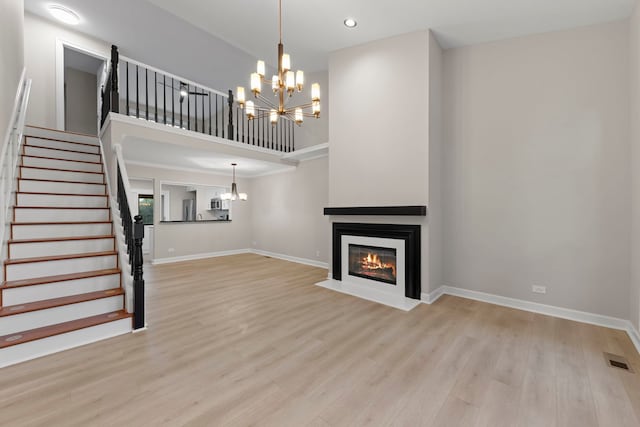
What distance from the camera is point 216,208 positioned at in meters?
7.65

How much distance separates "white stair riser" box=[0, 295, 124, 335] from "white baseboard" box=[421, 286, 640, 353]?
3699mm

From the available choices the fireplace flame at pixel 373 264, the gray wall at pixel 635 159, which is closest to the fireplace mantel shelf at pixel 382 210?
the fireplace flame at pixel 373 264

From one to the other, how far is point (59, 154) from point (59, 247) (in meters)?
2.21

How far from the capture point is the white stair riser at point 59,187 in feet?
11.1

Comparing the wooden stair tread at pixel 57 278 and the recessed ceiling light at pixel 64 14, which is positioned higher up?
the recessed ceiling light at pixel 64 14

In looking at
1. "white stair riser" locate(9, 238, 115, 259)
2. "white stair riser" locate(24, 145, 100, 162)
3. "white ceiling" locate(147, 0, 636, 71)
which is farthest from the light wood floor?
"white ceiling" locate(147, 0, 636, 71)

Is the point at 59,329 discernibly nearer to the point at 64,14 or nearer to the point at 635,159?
the point at 635,159

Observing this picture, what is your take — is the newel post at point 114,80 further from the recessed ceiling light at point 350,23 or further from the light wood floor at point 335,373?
the recessed ceiling light at point 350,23

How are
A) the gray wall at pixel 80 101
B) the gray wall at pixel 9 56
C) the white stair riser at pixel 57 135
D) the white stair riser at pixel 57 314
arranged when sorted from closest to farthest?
the white stair riser at pixel 57 314, the gray wall at pixel 9 56, the white stair riser at pixel 57 135, the gray wall at pixel 80 101

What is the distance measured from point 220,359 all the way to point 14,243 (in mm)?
2572

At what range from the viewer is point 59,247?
9.67 feet

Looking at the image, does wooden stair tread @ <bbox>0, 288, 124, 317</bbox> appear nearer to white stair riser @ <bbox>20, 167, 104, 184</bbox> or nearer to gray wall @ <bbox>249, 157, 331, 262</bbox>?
white stair riser @ <bbox>20, 167, 104, 184</bbox>

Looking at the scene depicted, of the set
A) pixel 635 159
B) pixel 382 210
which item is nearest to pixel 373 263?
pixel 382 210

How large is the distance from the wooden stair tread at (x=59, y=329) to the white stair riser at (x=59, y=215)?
4.98 ft
